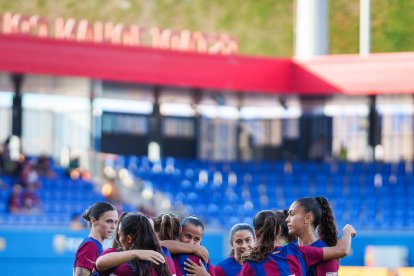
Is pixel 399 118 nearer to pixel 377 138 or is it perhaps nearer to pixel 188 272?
pixel 377 138

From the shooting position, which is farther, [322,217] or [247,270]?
[322,217]

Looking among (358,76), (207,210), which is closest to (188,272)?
(207,210)

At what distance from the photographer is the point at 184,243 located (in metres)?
9.36

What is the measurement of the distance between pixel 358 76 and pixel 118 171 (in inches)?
247

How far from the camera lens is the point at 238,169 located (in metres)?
31.4

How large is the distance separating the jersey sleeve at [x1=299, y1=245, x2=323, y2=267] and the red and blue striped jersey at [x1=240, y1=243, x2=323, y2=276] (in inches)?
0.5

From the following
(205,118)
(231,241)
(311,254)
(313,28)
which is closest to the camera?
(311,254)

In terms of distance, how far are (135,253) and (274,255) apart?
1342 millimetres

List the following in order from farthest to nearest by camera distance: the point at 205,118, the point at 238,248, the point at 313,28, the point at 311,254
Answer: the point at 205,118, the point at 313,28, the point at 238,248, the point at 311,254

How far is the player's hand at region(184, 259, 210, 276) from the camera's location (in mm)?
9328

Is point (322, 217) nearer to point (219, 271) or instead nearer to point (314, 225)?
point (314, 225)

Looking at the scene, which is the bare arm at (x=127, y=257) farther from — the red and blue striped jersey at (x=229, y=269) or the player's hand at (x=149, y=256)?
the red and blue striped jersey at (x=229, y=269)

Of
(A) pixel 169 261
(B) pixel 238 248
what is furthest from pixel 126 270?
(B) pixel 238 248

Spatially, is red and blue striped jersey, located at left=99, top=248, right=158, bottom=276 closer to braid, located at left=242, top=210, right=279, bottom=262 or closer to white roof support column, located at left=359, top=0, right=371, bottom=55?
braid, located at left=242, top=210, right=279, bottom=262
